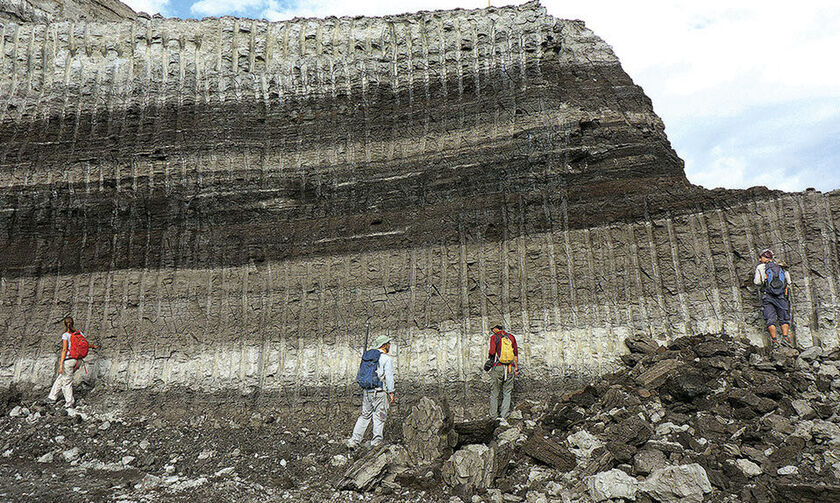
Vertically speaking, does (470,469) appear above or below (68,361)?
below

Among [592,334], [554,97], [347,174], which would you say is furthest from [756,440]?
[347,174]

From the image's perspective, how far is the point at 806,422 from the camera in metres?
5.85

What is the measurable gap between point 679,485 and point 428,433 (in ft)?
8.74

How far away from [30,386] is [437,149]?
7.71 meters

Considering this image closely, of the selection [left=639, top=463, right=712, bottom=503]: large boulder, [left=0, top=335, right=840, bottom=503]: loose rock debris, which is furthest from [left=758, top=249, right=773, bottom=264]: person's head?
[left=639, top=463, right=712, bottom=503]: large boulder

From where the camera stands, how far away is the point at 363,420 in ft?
24.0

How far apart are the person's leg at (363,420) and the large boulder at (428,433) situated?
1.74 ft

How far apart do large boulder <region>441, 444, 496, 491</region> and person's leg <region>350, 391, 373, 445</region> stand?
148 centimetres

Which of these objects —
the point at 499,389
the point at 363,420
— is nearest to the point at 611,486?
the point at 499,389

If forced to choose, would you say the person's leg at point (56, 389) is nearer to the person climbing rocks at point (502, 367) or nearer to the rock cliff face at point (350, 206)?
the rock cliff face at point (350, 206)

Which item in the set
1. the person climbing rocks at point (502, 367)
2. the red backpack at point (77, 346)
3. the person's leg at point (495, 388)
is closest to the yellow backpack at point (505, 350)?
the person climbing rocks at point (502, 367)

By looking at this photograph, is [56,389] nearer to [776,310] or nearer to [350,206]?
[350,206]

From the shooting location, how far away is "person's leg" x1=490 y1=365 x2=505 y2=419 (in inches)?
309

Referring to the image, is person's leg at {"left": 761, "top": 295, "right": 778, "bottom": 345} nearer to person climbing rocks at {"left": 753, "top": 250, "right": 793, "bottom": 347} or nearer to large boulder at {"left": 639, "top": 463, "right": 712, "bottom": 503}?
person climbing rocks at {"left": 753, "top": 250, "right": 793, "bottom": 347}
